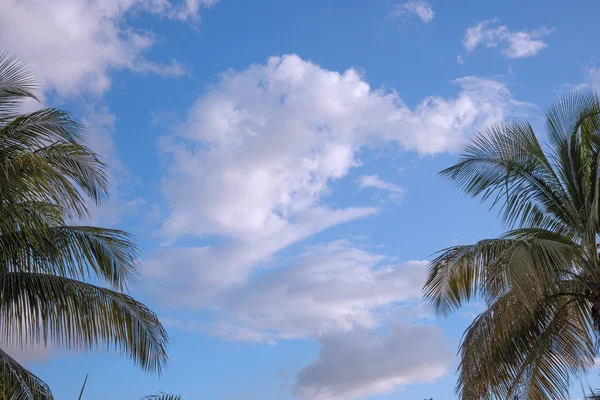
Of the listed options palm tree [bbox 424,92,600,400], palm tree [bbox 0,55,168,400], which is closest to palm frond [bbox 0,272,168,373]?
palm tree [bbox 0,55,168,400]

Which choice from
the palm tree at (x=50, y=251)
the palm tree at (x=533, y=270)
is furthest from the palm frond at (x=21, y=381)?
the palm tree at (x=533, y=270)

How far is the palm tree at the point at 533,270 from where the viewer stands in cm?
909

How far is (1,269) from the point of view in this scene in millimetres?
8836

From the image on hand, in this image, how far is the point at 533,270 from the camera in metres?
8.68

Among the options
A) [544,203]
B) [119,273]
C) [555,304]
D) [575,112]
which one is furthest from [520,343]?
[119,273]

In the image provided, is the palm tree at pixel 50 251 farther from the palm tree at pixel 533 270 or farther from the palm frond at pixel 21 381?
the palm tree at pixel 533 270

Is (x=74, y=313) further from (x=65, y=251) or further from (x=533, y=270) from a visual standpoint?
(x=533, y=270)

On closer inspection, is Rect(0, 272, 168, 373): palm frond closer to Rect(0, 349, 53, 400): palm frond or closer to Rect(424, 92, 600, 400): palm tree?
Rect(0, 349, 53, 400): palm frond

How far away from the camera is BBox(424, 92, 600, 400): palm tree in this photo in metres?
9.09

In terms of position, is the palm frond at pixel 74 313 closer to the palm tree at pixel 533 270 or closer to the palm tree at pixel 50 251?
the palm tree at pixel 50 251

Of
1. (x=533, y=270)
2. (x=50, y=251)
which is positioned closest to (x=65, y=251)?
(x=50, y=251)

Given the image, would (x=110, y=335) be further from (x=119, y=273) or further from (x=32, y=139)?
(x=32, y=139)

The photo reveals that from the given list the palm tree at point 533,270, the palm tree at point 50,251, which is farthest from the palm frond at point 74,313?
the palm tree at point 533,270

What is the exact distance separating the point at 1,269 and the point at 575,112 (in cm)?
848
